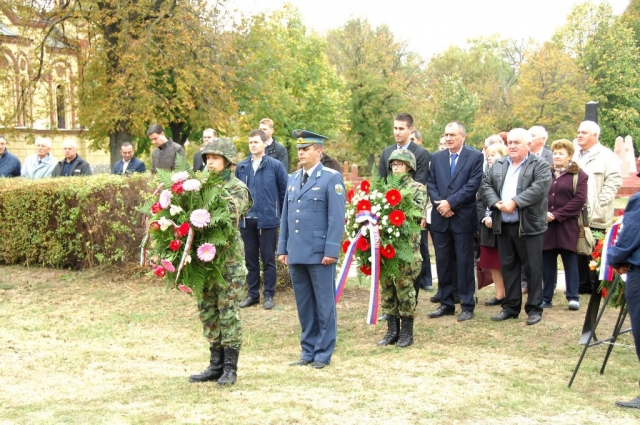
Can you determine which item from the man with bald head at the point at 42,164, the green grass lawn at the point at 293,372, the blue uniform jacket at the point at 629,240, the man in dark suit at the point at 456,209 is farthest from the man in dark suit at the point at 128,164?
the blue uniform jacket at the point at 629,240

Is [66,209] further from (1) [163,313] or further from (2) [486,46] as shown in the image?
(2) [486,46]

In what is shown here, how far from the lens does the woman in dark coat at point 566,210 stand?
923cm

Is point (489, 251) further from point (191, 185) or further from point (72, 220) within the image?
point (72, 220)

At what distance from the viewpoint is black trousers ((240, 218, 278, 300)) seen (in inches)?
392

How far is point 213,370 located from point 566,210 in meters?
4.95

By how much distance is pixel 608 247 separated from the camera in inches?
248

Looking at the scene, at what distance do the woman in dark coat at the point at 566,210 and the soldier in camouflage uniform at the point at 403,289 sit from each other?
7.35ft

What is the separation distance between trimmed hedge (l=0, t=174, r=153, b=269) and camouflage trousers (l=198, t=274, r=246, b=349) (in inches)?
207

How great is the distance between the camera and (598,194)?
9672mm

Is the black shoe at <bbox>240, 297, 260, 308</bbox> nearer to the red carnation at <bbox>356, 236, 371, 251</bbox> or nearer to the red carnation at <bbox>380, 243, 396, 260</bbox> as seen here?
the red carnation at <bbox>356, 236, 371, 251</bbox>

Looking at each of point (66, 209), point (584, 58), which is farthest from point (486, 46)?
point (66, 209)

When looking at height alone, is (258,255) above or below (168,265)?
below

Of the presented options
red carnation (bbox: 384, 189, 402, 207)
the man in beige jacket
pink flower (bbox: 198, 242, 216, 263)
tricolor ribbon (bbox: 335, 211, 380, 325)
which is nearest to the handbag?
the man in beige jacket

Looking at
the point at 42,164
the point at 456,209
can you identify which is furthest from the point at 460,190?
the point at 42,164
